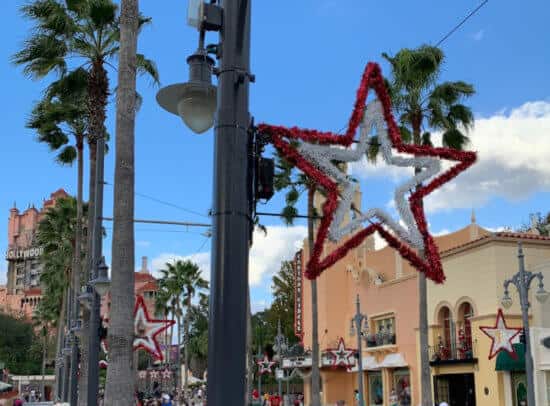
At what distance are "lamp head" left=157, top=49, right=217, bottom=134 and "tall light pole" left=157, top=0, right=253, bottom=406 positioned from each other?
0.88ft

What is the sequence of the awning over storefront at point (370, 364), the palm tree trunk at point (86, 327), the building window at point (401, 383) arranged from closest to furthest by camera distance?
the palm tree trunk at point (86, 327) < the building window at point (401, 383) < the awning over storefront at point (370, 364)

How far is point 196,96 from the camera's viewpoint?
573 centimetres

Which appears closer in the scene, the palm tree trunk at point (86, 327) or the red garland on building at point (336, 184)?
the red garland on building at point (336, 184)

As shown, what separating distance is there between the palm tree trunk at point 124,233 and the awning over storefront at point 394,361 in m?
27.6

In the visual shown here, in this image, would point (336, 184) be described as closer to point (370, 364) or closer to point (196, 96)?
point (196, 96)

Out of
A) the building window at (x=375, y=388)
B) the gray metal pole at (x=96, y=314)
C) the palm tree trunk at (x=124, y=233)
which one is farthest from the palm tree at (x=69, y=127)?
the building window at (x=375, y=388)

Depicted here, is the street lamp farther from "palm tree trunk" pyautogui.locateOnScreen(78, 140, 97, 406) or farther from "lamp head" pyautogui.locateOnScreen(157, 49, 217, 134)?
"lamp head" pyautogui.locateOnScreen(157, 49, 217, 134)

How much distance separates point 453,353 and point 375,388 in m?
9.88

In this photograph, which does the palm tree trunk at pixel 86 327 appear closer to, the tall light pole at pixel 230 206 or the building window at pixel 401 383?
the tall light pole at pixel 230 206

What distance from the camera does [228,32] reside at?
16.9 feet

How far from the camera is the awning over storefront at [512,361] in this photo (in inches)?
1061

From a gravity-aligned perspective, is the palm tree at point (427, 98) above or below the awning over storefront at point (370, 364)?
above

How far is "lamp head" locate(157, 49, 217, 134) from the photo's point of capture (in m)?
5.64

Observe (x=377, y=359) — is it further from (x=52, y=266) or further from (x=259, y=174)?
(x=259, y=174)
